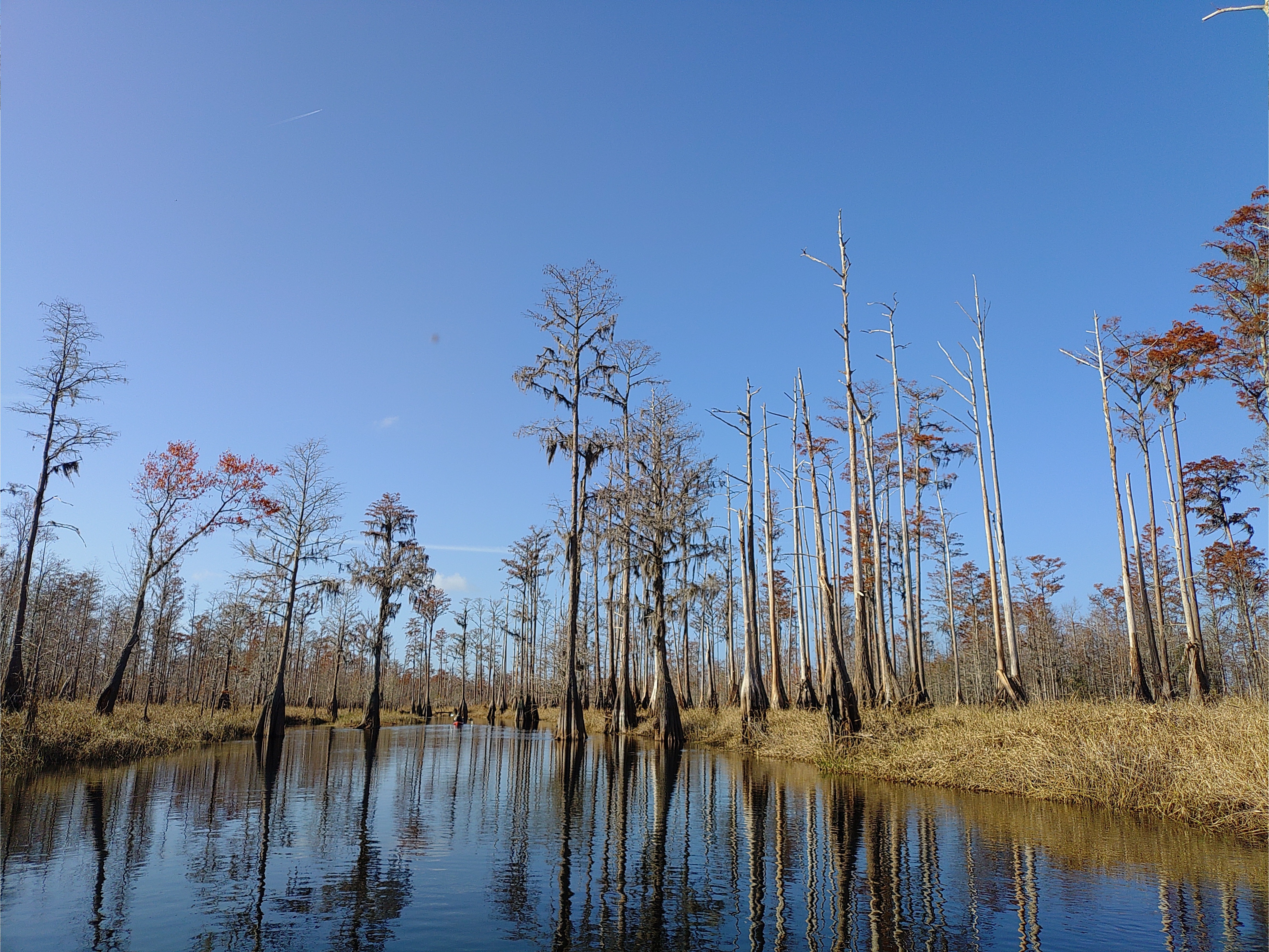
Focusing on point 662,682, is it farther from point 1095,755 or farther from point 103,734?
point 103,734

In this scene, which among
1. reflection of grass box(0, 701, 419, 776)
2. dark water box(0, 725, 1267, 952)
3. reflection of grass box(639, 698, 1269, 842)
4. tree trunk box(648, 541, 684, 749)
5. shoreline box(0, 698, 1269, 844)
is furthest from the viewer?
tree trunk box(648, 541, 684, 749)

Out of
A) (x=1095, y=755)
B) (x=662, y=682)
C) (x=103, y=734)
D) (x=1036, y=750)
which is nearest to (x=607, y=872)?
(x=1095, y=755)

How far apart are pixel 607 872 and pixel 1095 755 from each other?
9003 millimetres

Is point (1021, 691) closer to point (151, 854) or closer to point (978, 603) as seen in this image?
point (151, 854)

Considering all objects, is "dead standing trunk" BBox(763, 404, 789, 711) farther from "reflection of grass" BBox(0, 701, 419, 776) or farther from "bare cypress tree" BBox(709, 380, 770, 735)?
"reflection of grass" BBox(0, 701, 419, 776)

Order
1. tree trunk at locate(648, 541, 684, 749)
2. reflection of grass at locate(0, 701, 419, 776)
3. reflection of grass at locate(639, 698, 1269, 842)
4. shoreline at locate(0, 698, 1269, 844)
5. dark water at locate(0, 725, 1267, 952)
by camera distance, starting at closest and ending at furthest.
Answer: dark water at locate(0, 725, 1267, 952) → reflection of grass at locate(639, 698, 1269, 842) → shoreline at locate(0, 698, 1269, 844) → reflection of grass at locate(0, 701, 419, 776) → tree trunk at locate(648, 541, 684, 749)

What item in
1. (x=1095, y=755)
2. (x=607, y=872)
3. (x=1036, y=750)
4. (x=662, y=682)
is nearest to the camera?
(x=607, y=872)

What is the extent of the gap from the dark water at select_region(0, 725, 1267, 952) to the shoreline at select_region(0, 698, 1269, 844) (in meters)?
0.86

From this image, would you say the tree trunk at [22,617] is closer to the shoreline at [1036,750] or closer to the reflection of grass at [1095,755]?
the shoreline at [1036,750]

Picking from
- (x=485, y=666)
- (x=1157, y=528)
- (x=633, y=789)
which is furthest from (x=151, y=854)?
(x=485, y=666)

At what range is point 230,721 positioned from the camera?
3034cm

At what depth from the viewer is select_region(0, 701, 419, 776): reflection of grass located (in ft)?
49.8

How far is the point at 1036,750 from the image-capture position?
12914mm

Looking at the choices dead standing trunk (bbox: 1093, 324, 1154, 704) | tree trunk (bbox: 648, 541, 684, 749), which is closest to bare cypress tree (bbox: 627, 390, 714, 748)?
tree trunk (bbox: 648, 541, 684, 749)
